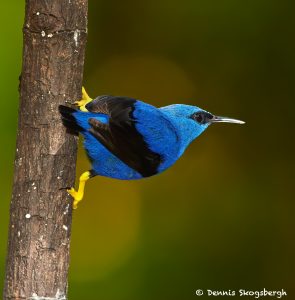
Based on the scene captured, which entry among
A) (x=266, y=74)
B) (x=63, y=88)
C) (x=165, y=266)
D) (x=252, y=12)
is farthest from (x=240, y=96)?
(x=63, y=88)

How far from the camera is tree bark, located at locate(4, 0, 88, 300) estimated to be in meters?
4.00

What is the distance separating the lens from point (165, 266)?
6828 millimetres

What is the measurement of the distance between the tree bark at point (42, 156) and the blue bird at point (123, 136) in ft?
0.50

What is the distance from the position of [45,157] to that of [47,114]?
0.25 m

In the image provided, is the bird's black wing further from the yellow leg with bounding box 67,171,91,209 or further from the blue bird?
the yellow leg with bounding box 67,171,91,209

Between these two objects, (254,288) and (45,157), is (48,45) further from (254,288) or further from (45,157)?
(254,288)

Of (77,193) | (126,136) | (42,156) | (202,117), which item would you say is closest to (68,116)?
(42,156)

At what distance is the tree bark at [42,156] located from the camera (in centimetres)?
400

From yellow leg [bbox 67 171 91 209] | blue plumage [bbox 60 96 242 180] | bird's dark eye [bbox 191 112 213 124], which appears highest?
bird's dark eye [bbox 191 112 213 124]

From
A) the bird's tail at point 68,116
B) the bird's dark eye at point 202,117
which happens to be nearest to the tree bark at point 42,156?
the bird's tail at point 68,116

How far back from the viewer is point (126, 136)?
4570 mm

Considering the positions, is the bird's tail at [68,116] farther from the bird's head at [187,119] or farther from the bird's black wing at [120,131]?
the bird's head at [187,119]

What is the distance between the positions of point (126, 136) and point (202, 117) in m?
1.11

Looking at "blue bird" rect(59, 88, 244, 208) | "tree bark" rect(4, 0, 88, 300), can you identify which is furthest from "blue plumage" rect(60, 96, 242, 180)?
"tree bark" rect(4, 0, 88, 300)
